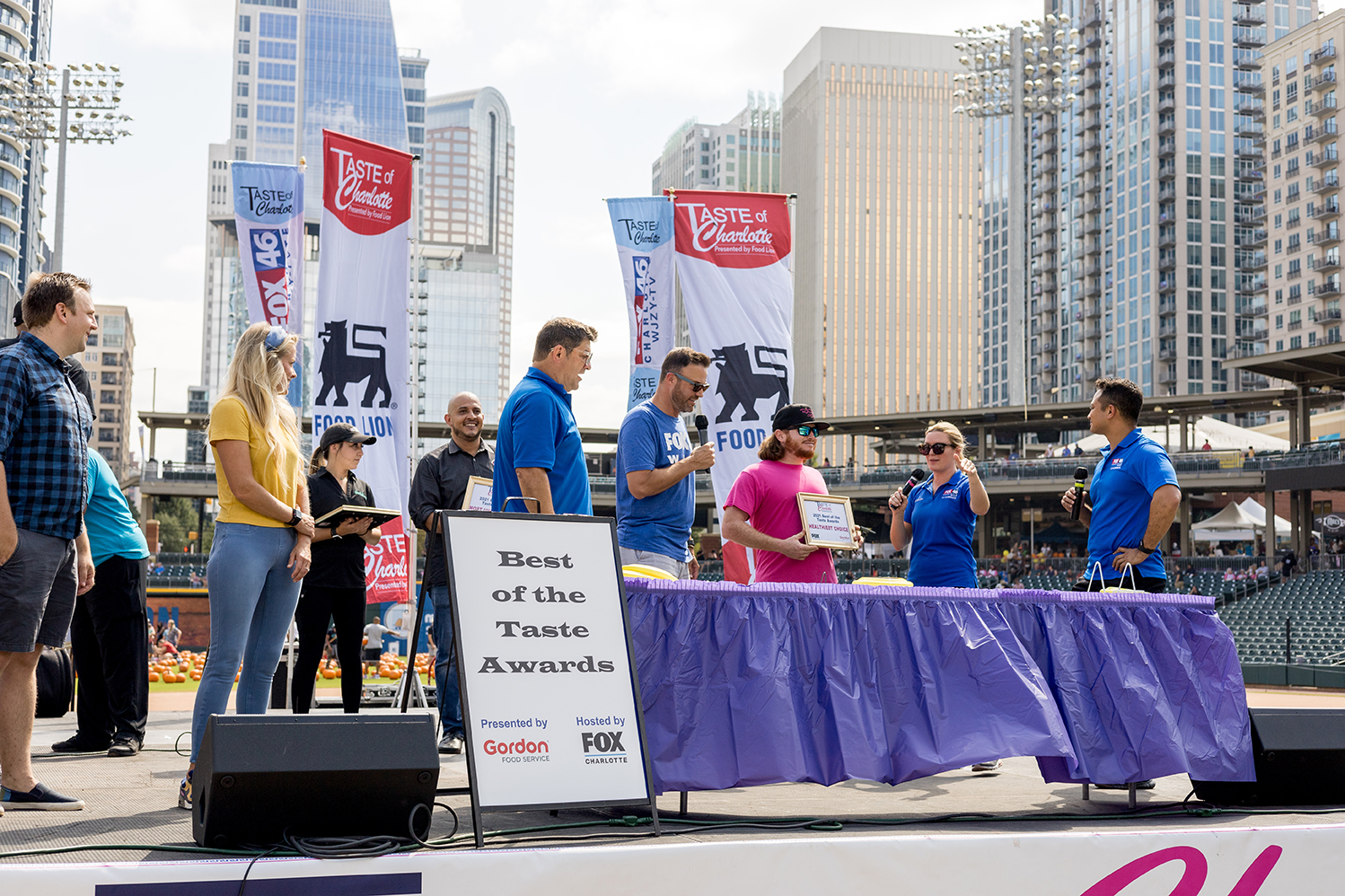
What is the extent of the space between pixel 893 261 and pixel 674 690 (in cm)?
13040

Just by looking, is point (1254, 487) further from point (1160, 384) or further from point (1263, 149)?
point (1263, 149)

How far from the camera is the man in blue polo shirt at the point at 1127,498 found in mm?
5012

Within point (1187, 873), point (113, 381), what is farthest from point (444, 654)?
point (113, 381)

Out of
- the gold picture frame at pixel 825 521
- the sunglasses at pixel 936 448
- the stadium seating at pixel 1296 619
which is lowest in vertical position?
the stadium seating at pixel 1296 619

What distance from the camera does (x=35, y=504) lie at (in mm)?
3697

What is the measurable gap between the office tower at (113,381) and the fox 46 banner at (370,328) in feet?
454

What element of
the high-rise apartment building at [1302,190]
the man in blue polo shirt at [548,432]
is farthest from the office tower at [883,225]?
the man in blue polo shirt at [548,432]

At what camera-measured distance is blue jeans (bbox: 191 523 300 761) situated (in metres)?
3.91

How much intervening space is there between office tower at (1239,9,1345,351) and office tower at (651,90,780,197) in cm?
7861

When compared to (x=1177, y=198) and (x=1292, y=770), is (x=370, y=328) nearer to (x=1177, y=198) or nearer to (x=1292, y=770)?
(x=1292, y=770)

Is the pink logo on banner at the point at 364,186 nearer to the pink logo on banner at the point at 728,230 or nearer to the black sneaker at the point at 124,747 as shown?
the pink logo on banner at the point at 728,230

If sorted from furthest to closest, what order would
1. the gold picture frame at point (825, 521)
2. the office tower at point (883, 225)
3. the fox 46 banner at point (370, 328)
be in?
the office tower at point (883, 225) → the fox 46 banner at point (370, 328) → the gold picture frame at point (825, 521)

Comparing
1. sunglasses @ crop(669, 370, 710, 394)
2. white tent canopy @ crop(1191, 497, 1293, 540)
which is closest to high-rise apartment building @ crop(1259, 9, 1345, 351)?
white tent canopy @ crop(1191, 497, 1293, 540)

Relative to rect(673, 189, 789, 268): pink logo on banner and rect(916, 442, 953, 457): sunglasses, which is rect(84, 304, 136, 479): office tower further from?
rect(916, 442, 953, 457): sunglasses
